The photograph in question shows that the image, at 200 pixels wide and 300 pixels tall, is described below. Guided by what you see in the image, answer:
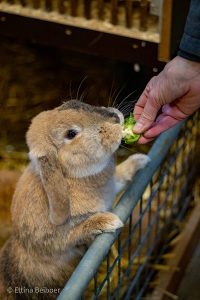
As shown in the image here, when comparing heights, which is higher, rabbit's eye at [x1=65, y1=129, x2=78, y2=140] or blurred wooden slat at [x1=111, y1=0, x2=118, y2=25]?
A: blurred wooden slat at [x1=111, y1=0, x2=118, y2=25]

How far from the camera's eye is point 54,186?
6.71 ft

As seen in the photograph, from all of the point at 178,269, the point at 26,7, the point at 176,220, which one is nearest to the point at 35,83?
the point at 26,7

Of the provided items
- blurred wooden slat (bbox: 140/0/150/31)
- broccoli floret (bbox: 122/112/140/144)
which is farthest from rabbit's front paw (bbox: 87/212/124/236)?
blurred wooden slat (bbox: 140/0/150/31)

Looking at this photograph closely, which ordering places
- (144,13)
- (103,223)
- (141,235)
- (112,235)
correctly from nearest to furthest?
(112,235), (103,223), (141,235), (144,13)

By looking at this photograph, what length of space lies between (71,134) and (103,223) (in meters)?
0.33

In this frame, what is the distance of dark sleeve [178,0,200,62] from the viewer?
1.94 meters

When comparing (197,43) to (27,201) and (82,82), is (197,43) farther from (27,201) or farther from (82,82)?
(82,82)

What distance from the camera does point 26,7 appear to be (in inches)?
134

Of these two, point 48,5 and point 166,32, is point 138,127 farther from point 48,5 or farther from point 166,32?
point 48,5

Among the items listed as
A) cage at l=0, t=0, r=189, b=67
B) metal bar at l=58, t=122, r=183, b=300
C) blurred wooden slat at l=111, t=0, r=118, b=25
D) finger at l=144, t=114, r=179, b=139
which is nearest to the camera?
metal bar at l=58, t=122, r=183, b=300

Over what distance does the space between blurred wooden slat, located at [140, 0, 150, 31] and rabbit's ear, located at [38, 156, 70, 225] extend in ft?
4.07

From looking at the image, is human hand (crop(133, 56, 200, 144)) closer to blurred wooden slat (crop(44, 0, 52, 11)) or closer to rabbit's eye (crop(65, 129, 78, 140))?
rabbit's eye (crop(65, 129, 78, 140))

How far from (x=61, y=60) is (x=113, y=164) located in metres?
1.80

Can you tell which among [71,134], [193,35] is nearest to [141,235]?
[71,134]
